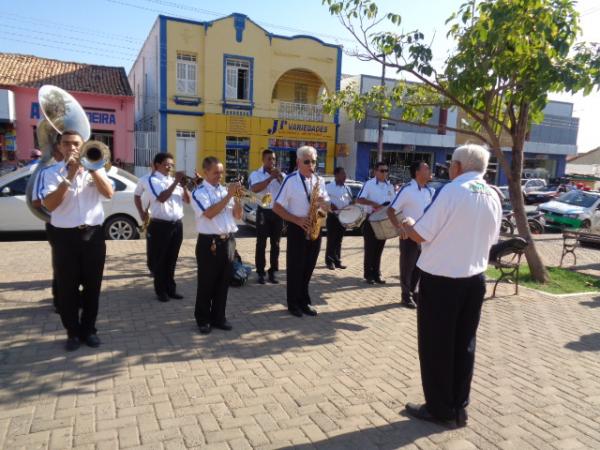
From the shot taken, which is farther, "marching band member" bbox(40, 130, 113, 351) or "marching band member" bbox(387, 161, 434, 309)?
"marching band member" bbox(387, 161, 434, 309)

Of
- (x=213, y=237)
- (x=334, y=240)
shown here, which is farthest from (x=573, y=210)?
(x=213, y=237)

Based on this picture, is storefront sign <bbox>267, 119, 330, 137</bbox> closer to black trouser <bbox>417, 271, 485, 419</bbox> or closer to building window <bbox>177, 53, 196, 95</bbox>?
building window <bbox>177, 53, 196, 95</bbox>

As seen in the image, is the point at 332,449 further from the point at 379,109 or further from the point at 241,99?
the point at 241,99

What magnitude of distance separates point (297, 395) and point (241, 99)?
22655 millimetres

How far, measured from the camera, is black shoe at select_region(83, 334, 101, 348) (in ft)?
14.5

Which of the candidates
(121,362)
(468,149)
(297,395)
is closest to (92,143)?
(121,362)

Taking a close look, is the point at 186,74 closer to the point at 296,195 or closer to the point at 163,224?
the point at 163,224

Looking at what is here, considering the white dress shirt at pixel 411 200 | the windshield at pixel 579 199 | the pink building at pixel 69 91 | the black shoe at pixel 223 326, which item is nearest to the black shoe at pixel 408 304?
the white dress shirt at pixel 411 200

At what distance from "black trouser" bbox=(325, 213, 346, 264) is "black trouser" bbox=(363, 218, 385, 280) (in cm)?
104

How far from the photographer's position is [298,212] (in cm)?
556

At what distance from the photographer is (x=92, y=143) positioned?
398cm

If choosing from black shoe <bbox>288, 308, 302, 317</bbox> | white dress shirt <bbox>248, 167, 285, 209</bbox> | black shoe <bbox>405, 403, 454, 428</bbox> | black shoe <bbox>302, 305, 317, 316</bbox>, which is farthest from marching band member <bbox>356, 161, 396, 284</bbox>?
black shoe <bbox>405, 403, 454, 428</bbox>

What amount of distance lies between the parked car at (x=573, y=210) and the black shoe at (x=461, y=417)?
13.7 meters

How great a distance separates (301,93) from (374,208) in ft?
73.0
